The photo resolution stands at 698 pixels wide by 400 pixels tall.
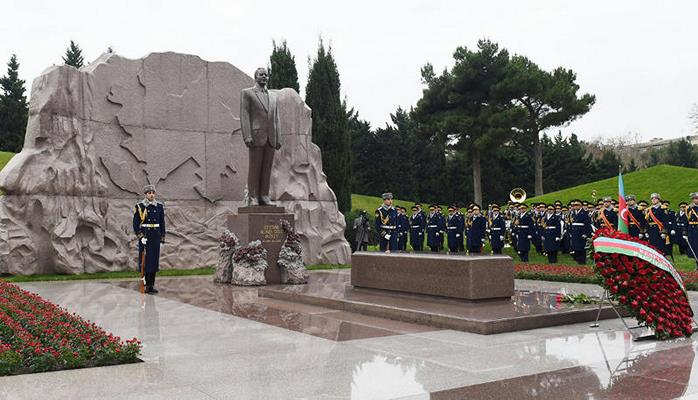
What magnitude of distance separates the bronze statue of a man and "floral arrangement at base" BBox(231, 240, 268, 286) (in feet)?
3.50

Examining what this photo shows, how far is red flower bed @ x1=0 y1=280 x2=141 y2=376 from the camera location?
4.86 m

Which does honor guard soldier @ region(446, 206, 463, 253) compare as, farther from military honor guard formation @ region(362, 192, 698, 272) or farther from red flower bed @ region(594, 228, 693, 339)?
red flower bed @ region(594, 228, 693, 339)

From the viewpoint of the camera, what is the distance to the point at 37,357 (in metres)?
4.88

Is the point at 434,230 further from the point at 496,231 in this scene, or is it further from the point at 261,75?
the point at 261,75

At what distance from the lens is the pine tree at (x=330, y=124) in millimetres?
27750

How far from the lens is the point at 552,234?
1714cm

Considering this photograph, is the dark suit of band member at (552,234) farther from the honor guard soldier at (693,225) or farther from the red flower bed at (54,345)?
the red flower bed at (54,345)

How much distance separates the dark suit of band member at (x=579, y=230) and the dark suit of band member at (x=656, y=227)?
4.48ft

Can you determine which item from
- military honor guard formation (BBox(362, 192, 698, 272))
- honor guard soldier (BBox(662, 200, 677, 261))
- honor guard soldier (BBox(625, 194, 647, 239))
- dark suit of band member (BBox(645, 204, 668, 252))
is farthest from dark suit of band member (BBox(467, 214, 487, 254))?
honor guard soldier (BBox(662, 200, 677, 261))

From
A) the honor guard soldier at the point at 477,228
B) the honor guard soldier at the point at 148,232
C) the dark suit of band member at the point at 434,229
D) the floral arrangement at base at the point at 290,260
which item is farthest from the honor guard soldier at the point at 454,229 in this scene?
the honor guard soldier at the point at 148,232

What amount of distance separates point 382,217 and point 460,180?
25.8 m

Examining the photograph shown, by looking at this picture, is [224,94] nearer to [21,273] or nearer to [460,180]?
[21,273]

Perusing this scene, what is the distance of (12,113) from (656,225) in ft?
124

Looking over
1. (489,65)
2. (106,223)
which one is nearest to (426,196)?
(489,65)
